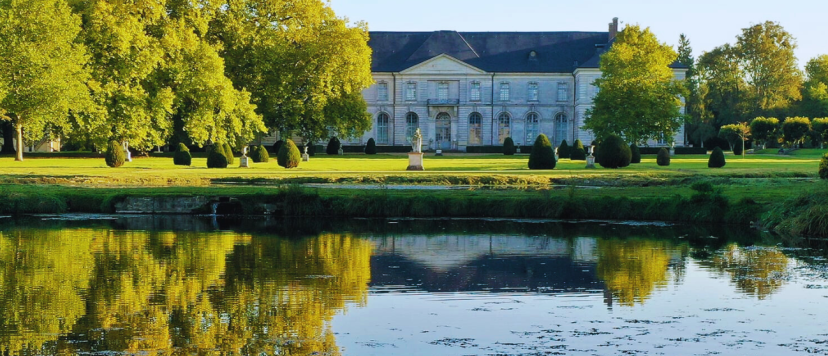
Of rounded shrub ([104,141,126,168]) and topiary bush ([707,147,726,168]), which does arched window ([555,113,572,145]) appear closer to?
topiary bush ([707,147,726,168])

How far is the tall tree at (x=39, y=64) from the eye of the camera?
36688 mm

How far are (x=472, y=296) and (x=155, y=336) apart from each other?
389 centimetres

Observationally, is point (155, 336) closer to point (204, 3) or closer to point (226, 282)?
point (226, 282)

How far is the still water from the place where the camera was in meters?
9.63

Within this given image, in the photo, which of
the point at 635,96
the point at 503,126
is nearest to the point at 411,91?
the point at 503,126

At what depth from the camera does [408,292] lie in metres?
12.4

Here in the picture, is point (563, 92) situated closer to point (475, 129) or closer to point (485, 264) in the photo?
point (475, 129)

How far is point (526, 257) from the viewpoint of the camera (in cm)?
1582

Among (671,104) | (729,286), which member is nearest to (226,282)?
(729,286)

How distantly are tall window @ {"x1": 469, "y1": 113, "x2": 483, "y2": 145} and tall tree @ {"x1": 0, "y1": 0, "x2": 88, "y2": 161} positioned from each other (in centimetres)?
4005

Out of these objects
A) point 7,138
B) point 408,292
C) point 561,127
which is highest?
point 561,127

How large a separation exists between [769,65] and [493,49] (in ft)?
64.6

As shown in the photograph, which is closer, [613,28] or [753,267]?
[753,267]

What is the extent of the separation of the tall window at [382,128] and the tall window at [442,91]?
4033 mm
